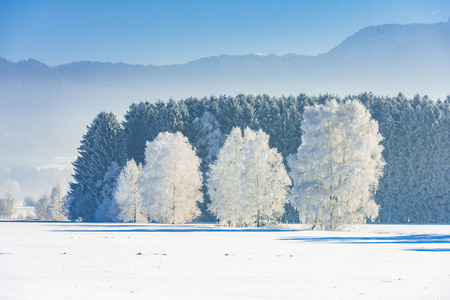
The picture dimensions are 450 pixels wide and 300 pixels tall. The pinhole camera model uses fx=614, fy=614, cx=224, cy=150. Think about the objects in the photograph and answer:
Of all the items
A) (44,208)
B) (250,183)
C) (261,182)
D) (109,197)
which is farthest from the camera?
(44,208)

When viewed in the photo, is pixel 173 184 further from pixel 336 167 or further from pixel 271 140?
pixel 271 140

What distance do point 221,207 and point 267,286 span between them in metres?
54.2

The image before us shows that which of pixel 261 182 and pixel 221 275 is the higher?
pixel 261 182

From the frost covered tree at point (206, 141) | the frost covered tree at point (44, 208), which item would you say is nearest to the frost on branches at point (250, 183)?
the frost covered tree at point (206, 141)

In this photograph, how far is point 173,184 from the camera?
255ft

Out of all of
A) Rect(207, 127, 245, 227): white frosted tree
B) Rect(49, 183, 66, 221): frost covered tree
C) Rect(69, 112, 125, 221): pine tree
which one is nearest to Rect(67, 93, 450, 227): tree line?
Rect(69, 112, 125, 221): pine tree

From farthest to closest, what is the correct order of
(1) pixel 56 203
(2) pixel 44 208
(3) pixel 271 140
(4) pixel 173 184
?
(2) pixel 44 208, (1) pixel 56 203, (3) pixel 271 140, (4) pixel 173 184

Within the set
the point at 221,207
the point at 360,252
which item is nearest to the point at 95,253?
the point at 360,252

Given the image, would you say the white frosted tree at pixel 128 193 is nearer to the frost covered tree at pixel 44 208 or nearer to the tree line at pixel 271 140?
the tree line at pixel 271 140

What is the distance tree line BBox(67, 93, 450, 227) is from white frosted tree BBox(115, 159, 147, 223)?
165 inches

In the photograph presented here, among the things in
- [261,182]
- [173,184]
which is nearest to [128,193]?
[173,184]

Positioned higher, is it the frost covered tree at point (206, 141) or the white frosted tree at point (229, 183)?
the frost covered tree at point (206, 141)

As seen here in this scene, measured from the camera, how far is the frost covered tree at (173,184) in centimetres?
7769

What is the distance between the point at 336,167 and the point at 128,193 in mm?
41452
